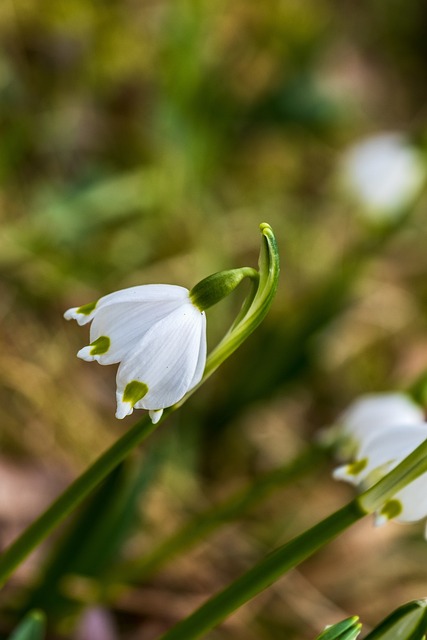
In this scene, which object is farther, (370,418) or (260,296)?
(370,418)

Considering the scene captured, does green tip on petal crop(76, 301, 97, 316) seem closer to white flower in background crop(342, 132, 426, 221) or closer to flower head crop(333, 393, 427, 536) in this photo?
flower head crop(333, 393, 427, 536)

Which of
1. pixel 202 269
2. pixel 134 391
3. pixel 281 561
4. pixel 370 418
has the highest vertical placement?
pixel 202 269


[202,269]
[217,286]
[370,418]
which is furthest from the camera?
[202,269]

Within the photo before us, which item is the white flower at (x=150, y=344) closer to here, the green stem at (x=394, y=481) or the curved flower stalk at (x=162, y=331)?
the curved flower stalk at (x=162, y=331)

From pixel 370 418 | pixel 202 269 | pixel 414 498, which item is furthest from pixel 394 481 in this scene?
pixel 202 269

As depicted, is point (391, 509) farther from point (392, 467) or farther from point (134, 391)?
point (134, 391)

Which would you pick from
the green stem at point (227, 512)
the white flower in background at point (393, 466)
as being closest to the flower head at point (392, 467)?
the white flower in background at point (393, 466)

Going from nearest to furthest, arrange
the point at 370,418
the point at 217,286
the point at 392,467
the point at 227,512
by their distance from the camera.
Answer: the point at 217,286
the point at 392,467
the point at 370,418
the point at 227,512
